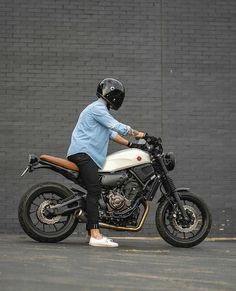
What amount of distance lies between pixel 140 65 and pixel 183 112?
966 mm

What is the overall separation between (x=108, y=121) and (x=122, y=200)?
36.8 inches

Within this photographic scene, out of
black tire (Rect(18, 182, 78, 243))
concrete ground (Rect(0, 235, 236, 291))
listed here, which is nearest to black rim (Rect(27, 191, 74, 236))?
black tire (Rect(18, 182, 78, 243))

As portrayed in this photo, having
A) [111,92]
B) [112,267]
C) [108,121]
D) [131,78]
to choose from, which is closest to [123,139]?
[108,121]

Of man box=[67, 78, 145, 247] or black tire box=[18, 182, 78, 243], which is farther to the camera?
black tire box=[18, 182, 78, 243]

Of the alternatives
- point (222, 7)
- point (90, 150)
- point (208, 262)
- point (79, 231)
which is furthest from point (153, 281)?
point (222, 7)

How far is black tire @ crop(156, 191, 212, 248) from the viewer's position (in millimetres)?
7496

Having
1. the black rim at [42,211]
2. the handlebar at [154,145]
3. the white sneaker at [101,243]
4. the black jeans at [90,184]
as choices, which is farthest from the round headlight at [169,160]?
the black rim at [42,211]

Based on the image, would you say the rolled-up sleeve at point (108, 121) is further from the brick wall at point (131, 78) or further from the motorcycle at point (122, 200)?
the brick wall at point (131, 78)

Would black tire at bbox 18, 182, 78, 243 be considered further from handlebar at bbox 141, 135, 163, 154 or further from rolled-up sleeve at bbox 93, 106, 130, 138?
handlebar at bbox 141, 135, 163, 154

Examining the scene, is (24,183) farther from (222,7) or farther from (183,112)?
(222,7)

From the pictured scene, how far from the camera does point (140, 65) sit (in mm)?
9703

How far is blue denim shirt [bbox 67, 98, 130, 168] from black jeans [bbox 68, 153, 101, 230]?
0.23 feet

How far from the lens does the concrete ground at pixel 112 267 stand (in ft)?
17.3

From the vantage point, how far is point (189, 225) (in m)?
7.50
